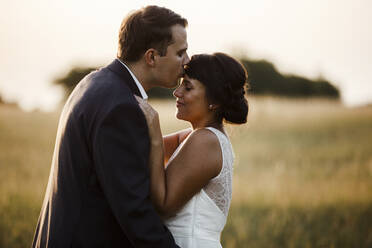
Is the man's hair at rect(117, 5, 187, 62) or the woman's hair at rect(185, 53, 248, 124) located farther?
the woman's hair at rect(185, 53, 248, 124)

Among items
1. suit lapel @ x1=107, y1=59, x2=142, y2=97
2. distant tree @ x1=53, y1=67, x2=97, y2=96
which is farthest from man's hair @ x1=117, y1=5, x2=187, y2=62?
distant tree @ x1=53, y1=67, x2=97, y2=96

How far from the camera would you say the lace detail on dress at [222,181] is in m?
2.79

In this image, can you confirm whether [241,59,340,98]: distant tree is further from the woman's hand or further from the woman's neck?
the woman's hand

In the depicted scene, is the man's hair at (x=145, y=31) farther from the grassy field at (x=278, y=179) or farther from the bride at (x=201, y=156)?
the grassy field at (x=278, y=179)

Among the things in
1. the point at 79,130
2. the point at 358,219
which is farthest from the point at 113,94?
the point at 358,219

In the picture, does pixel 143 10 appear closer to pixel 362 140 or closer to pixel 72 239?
pixel 72 239

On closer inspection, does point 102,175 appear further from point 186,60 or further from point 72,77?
point 72,77

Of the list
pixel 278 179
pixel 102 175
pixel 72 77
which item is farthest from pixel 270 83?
pixel 102 175

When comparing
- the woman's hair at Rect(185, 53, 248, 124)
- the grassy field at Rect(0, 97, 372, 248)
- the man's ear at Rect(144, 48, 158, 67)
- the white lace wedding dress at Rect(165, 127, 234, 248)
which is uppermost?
the man's ear at Rect(144, 48, 158, 67)

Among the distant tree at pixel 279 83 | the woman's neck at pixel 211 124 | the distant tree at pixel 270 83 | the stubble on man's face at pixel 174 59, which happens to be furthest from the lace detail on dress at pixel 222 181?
the distant tree at pixel 279 83

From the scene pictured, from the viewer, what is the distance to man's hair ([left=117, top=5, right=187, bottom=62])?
264 cm

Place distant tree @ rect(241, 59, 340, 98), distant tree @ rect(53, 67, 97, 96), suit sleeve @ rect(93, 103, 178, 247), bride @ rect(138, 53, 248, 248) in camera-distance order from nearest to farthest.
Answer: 1. suit sleeve @ rect(93, 103, 178, 247)
2. bride @ rect(138, 53, 248, 248)
3. distant tree @ rect(241, 59, 340, 98)
4. distant tree @ rect(53, 67, 97, 96)

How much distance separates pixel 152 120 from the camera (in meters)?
2.43

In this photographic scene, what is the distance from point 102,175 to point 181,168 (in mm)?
636
